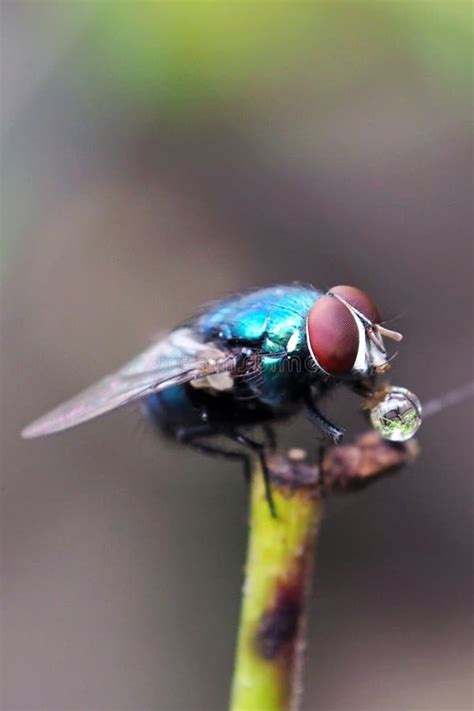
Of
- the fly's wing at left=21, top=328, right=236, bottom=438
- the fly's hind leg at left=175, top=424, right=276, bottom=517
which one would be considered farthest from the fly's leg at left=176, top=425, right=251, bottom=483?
the fly's wing at left=21, top=328, right=236, bottom=438

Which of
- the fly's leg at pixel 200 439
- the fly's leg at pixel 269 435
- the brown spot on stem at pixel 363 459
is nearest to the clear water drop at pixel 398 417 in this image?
the brown spot on stem at pixel 363 459

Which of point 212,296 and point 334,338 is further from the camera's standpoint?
point 212,296

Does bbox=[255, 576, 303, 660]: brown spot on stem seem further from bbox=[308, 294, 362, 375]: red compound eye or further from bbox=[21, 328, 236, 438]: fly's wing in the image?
bbox=[21, 328, 236, 438]: fly's wing

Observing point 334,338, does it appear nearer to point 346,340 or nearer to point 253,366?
point 346,340

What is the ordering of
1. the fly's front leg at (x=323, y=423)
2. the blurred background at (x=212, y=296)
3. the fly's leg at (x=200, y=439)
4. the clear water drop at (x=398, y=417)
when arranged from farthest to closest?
the blurred background at (x=212, y=296) < the fly's leg at (x=200, y=439) < the fly's front leg at (x=323, y=423) < the clear water drop at (x=398, y=417)

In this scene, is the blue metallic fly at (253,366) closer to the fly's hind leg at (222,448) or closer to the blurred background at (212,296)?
the fly's hind leg at (222,448)

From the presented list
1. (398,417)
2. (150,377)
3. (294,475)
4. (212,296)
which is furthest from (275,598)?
(212,296)
